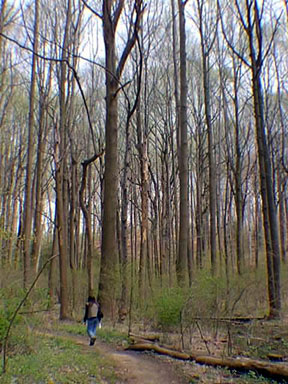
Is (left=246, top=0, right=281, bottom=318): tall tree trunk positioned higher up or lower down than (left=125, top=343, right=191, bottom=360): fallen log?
higher up

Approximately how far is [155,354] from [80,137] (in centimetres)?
1612

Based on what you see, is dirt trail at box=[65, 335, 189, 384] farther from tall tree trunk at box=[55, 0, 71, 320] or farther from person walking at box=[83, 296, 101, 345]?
tall tree trunk at box=[55, 0, 71, 320]

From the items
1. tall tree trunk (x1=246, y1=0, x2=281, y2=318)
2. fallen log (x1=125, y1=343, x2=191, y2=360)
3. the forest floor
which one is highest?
tall tree trunk (x1=246, y1=0, x2=281, y2=318)

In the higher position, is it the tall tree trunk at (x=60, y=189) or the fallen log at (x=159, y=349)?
the tall tree trunk at (x=60, y=189)

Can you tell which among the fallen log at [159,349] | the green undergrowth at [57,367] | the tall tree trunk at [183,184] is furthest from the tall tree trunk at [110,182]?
the green undergrowth at [57,367]

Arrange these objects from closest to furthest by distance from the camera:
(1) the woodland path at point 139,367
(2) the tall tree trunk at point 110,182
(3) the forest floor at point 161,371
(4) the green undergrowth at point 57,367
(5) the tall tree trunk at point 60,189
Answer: (4) the green undergrowth at point 57,367
(3) the forest floor at point 161,371
(1) the woodland path at point 139,367
(2) the tall tree trunk at point 110,182
(5) the tall tree trunk at point 60,189

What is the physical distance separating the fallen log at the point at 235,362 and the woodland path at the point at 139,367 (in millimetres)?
241

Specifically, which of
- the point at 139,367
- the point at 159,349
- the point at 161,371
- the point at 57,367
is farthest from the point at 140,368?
the point at 57,367

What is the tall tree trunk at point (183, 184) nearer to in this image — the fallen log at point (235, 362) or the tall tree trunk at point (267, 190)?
the tall tree trunk at point (267, 190)

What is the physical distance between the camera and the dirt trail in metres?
6.41

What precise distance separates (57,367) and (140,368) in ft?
5.35

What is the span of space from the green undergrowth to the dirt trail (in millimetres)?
241

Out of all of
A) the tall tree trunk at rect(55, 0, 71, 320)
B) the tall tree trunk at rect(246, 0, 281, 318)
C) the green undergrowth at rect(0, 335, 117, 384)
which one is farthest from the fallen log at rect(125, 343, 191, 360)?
the tall tree trunk at rect(55, 0, 71, 320)

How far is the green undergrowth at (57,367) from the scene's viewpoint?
5.13m
